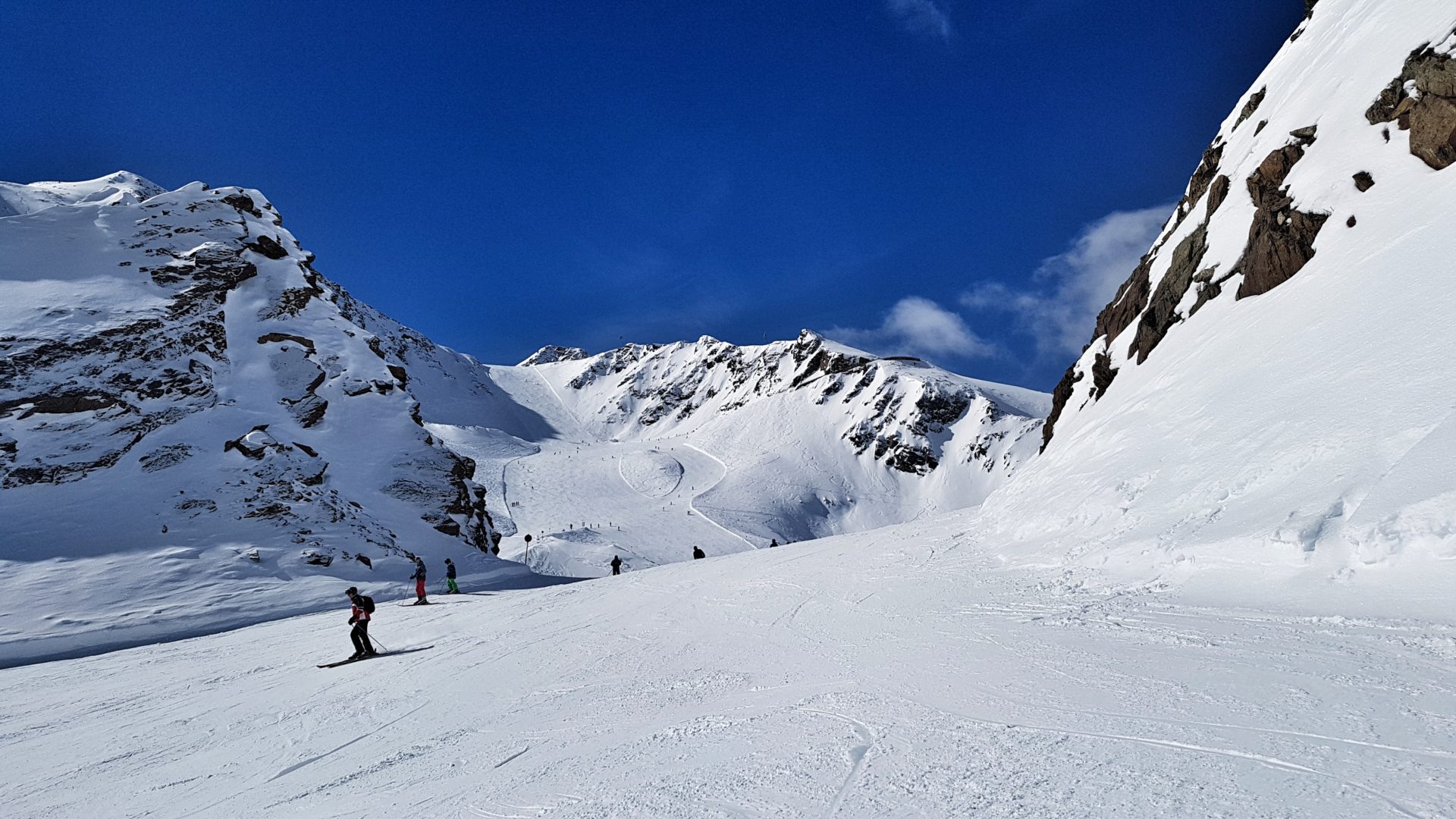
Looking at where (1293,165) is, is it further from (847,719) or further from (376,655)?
(376,655)

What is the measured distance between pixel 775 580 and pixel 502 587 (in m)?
16.5

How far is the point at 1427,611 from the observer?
18.2ft

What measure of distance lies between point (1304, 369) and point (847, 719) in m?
9.59

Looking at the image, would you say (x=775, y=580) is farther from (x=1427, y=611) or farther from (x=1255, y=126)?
(x=1255, y=126)

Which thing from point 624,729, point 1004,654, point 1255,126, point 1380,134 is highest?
point 1255,126

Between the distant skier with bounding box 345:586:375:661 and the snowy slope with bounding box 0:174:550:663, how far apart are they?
12.9m

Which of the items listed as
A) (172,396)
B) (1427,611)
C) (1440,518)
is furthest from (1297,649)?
(172,396)

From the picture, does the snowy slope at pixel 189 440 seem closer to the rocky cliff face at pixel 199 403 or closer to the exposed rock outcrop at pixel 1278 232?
the rocky cliff face at pixel 199 403

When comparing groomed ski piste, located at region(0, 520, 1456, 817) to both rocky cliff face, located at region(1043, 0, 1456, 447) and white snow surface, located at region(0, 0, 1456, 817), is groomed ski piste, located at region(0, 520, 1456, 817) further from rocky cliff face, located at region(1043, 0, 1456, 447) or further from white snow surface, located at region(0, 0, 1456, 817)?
rocky cliff face, located at region(1043, 0, 1456, 447)

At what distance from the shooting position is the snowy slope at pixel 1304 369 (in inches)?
277

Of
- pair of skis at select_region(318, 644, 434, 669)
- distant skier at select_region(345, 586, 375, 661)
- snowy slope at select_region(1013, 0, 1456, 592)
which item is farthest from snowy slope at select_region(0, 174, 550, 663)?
snowy slope at select_region(1013, 0, 1456, 592)

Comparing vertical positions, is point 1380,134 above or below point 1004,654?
above

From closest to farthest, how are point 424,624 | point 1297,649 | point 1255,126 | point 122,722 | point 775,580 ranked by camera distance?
point 1297,649
point 122,722
point 775,580
point 424,624
point 1255,126

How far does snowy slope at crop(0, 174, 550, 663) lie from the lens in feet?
73.9
